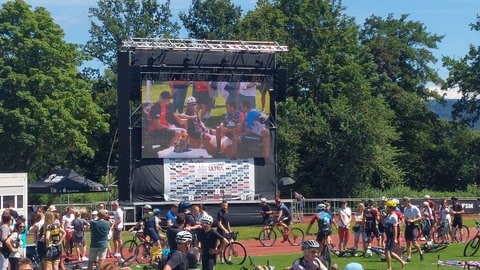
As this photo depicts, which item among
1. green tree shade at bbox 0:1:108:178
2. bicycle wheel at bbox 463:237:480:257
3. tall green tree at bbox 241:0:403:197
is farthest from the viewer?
tall green tree at bbox 241:0:403:197

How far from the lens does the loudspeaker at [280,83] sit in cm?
4122

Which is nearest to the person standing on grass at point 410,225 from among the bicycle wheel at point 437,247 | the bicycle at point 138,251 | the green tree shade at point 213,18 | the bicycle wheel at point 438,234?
the bicycle wheel at point 437,247

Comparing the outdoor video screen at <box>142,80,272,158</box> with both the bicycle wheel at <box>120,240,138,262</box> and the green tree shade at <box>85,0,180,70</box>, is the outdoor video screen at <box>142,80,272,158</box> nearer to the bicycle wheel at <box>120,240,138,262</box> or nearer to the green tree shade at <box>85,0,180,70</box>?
the bicycle wheel at <box>120,240,138,262</box>

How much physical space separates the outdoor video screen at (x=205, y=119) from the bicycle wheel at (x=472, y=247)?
13902 mm

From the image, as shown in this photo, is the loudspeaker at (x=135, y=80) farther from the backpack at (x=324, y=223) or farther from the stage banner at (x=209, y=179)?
the backpack at (x=324, y=223)

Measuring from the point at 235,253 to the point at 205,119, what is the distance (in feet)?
44.6

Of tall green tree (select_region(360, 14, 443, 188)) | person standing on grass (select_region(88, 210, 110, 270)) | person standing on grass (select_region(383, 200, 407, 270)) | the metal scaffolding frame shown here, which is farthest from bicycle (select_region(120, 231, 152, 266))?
tall green tree (select_region(360, 14, 443, 188))

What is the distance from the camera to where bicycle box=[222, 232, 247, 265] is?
25.7 m

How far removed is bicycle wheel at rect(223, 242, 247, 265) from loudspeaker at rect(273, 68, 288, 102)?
52.3ft

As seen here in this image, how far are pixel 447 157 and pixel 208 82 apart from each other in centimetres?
3131

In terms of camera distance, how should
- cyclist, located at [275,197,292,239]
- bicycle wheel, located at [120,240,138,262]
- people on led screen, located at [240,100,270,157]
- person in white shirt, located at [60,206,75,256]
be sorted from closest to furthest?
bicycle wheel, located at [120,240,138,262] → person in white shirt, located at [60,206,75,256] → cyclist, located at [275,197,292,239] → people on led screen, located at [240,100,270,157]

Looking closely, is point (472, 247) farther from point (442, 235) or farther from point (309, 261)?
point (309, 261)

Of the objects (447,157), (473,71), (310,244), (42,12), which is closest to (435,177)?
(447,157)

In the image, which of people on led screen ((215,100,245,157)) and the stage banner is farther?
people on led screen ((215,100,245,157))
